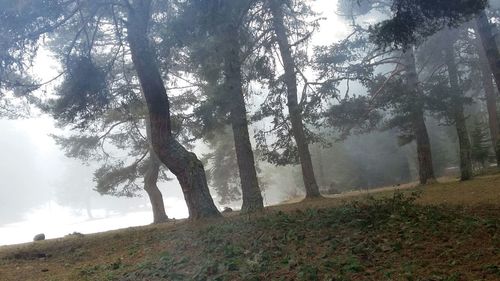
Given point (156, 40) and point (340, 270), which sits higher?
point (156, 40)

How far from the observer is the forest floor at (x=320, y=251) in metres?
4.53

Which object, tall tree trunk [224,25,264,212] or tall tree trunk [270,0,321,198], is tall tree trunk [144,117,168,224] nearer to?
tall tree trunk [270,0,321,198]

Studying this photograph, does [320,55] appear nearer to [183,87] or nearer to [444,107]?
[444,107]

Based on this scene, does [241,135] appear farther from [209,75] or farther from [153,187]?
[153,187]

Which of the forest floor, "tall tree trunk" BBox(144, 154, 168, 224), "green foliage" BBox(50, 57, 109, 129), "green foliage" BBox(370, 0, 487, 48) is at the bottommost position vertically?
the forest floor

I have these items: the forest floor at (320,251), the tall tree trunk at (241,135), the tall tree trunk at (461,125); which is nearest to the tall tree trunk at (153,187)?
the tall tree trunk at (241,135)

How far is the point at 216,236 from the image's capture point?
712cm

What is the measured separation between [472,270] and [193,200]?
6941mm

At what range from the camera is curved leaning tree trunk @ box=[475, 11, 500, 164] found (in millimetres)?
9984

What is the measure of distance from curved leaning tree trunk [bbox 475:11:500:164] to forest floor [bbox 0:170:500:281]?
11.3 feet

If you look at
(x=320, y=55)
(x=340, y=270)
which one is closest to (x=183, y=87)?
(x=320, y=55)

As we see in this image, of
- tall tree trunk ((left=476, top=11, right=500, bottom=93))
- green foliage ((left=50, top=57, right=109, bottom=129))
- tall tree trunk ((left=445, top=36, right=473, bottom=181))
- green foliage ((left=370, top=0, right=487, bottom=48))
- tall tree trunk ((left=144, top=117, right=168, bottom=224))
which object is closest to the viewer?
green foliage ((left=370, top=0, right=487, bottom=48))

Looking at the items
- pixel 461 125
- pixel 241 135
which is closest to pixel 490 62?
pixel 461 125

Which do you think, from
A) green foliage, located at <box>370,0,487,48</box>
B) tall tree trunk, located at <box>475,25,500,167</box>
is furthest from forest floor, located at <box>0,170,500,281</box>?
tall tree trunk, located at <box>475,25,500,167</box>
